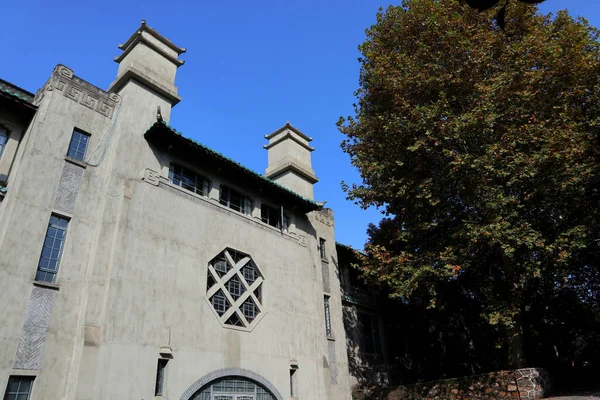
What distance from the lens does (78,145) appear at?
38.8 ft

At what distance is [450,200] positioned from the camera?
15.5 m

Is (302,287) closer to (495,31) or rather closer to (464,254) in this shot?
(464,254)

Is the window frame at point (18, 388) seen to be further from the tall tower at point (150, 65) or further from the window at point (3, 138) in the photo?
the tall tower at point (150, 65)

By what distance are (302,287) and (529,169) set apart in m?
8.98

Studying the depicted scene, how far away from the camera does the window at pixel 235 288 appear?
42.1 feet

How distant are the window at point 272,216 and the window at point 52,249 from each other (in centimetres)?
704

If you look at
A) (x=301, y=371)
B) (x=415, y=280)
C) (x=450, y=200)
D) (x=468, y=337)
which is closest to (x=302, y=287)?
(x=301, y=371)

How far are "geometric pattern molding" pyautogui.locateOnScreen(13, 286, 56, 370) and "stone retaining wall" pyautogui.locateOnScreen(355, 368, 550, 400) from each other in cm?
1256

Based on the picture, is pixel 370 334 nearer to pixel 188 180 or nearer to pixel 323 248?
pixel 323 248

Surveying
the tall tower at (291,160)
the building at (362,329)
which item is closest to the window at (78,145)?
the tall tower at (291,160)

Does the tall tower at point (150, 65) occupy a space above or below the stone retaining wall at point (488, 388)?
above

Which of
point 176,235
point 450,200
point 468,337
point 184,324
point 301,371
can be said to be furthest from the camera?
point 468,337

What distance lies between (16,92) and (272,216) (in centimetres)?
936

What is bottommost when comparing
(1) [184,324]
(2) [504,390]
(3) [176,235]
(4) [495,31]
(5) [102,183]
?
(2) [504,390]
